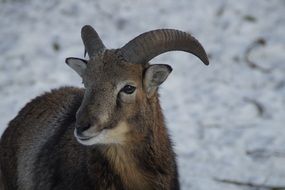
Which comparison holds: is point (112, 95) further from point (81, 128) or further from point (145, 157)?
point (145, 157)

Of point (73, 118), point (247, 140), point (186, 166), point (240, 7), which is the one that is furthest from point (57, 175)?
point (240, 7)

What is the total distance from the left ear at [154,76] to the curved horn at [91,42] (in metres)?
0.57

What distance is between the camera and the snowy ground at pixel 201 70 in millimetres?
10852

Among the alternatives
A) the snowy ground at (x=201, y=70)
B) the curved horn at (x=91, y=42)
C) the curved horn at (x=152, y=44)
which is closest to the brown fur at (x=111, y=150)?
the curved horn at (x=152, y=44)

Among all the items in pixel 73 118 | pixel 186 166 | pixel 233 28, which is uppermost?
pixel 233 28

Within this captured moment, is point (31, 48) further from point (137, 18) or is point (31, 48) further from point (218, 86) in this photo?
point (218, 86)

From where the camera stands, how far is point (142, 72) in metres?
7.09

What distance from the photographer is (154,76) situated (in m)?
7.18

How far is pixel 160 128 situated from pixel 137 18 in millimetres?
8089

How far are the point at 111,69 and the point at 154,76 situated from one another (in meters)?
0.53

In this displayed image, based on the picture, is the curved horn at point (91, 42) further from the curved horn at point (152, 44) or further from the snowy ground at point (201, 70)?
the snowy ground at point (201, 70)

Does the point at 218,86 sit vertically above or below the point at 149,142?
above

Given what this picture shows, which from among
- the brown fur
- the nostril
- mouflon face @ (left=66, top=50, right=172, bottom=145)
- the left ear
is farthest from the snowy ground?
the nostril

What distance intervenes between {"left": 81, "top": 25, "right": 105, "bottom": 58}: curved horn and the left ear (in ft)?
1.87
